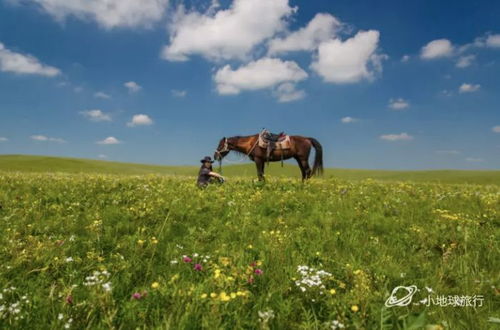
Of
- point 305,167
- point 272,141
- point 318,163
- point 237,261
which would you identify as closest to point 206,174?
point 272,141

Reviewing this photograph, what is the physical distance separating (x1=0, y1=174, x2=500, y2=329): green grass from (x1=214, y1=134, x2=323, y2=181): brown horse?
8.15 metres

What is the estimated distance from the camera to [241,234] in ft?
22.4

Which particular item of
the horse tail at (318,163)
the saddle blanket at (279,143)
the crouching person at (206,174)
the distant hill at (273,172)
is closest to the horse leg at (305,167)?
the horse tail at (318,163)

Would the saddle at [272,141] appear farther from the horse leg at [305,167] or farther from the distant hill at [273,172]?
the distant hill at [273,172]

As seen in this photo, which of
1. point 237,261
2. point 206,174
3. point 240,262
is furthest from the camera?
point 206,174

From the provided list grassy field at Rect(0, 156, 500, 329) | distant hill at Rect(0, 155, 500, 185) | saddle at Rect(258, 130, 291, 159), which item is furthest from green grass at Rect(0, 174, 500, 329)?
distant hill at Rect(0, 155, 500, 185)

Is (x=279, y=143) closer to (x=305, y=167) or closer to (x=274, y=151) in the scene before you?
(x=274, y=151)

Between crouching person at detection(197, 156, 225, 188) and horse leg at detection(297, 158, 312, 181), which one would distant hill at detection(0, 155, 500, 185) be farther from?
crouching person at detection(197, 156, 225, 188)

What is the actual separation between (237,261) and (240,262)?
33 centimetres

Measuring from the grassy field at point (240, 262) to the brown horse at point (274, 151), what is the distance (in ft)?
27.2

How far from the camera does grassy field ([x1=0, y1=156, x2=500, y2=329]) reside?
361 centimetres

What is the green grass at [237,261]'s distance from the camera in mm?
3613

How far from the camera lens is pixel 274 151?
18.8 meters

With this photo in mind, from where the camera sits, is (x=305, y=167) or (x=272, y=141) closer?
(x=272, y=141)
